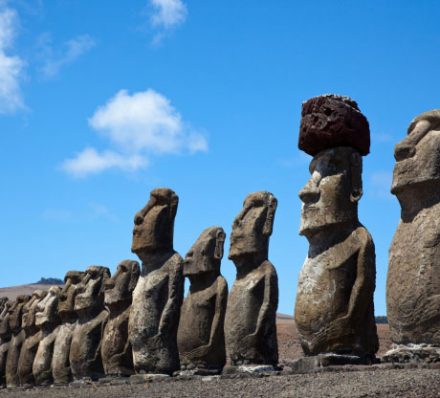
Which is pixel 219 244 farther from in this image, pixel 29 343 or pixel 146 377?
pixel 29 343

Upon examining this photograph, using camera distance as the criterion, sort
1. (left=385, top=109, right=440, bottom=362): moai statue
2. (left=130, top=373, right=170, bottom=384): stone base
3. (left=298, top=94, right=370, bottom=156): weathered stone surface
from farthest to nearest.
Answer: (left=130, top=373, right=170, bottom=384): stone base < (left=298, top=94, right=370, bottom=156): weathered stone surface < (left=385, top=109, right=440, bottom=362): moai statue

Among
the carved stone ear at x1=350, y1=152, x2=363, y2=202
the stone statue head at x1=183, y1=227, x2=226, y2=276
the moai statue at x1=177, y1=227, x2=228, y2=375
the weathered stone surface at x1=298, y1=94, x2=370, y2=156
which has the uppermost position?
the weathered stone surface at x1=298, y1=94, x2=370, y2=156

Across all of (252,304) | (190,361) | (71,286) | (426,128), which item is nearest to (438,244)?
(426,128)

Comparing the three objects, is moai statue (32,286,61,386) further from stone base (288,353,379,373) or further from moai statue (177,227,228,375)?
stone base (288,353,379,373)

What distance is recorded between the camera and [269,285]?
41.4 ft

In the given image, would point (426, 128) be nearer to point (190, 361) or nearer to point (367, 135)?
point (367, 135)

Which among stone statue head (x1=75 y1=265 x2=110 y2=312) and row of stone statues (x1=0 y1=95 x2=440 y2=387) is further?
stone statue head (x1=75 y1=265 x2=110 y2=312)

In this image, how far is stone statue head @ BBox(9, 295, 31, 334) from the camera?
71.1 ft

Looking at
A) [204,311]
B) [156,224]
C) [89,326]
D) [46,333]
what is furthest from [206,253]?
[46,333]

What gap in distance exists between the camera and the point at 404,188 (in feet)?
33.5

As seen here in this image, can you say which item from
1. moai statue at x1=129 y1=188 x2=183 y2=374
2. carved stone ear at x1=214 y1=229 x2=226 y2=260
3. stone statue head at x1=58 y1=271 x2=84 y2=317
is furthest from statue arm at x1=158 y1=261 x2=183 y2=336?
stone statue head at x1=58 y1=271 x2=84 y2=317

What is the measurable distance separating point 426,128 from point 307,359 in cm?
320

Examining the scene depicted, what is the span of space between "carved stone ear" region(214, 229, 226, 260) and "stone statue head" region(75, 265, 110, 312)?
14.3 ft

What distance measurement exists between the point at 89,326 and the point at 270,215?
5745mm
